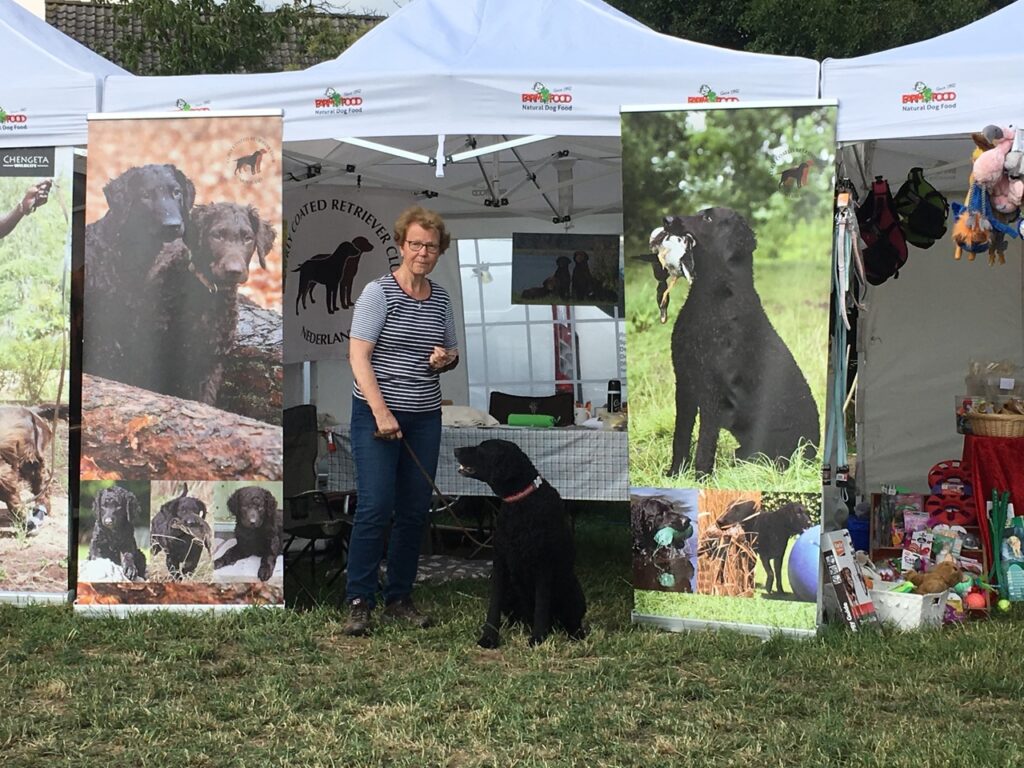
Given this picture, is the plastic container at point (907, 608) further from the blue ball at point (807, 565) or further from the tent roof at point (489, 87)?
the tent roof at point (489, 87)

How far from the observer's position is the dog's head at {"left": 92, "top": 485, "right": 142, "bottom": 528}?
4645mm

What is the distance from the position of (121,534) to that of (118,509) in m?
0.10

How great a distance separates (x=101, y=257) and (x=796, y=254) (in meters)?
2.73

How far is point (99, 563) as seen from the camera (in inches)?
183

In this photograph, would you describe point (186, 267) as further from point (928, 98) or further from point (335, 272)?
point (928, 98)

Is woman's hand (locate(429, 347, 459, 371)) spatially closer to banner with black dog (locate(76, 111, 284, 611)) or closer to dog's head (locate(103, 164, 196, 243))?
banner with black dog (locate(76, 111, 284, 611))

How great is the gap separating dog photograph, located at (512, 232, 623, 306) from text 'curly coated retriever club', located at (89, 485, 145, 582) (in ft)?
12.2

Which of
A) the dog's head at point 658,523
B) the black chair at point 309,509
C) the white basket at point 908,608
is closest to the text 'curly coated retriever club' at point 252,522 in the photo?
the black chair at point 309,509

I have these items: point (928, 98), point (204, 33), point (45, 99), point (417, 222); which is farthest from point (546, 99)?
point (204, 33)

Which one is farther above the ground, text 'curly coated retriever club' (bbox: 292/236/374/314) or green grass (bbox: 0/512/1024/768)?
text 'curly coated retriever club' (bbox: 292/236/374/314)

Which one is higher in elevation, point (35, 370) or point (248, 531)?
point (35, 370)

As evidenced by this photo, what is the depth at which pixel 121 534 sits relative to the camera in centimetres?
464

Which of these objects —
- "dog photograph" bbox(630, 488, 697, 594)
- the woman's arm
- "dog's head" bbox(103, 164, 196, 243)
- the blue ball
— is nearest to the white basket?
the blue ball

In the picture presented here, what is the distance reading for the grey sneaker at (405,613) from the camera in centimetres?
454
